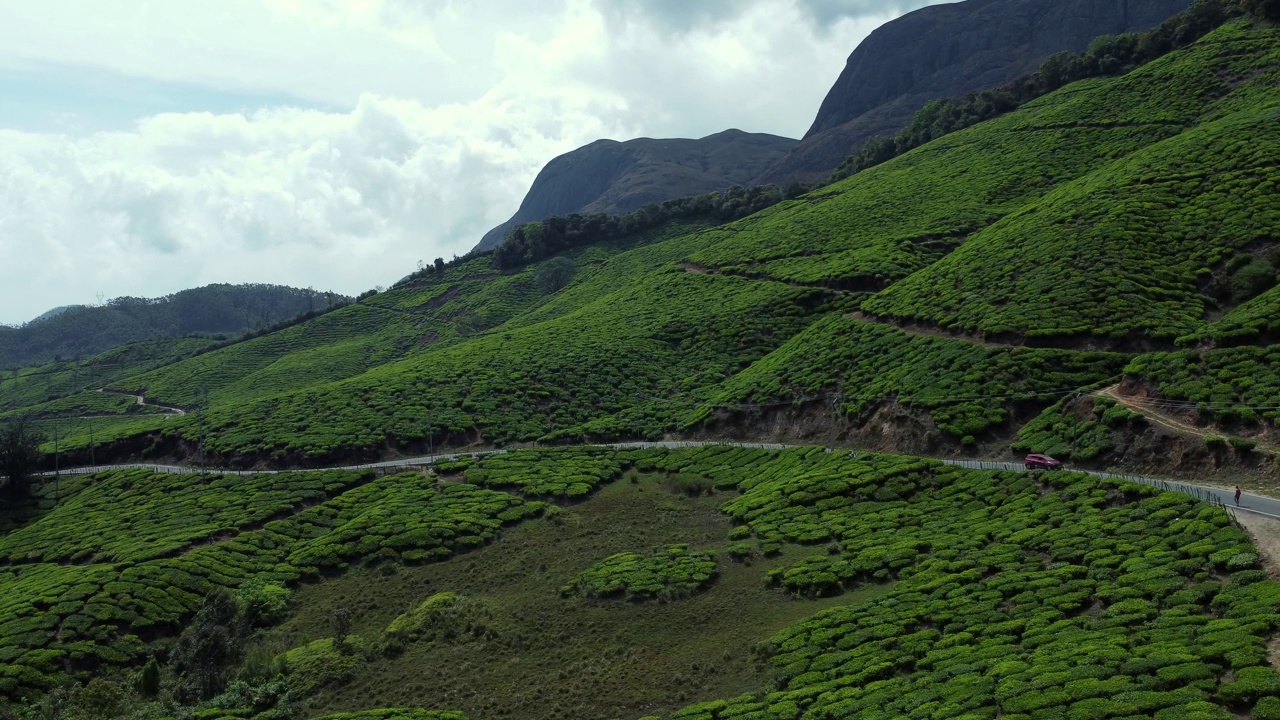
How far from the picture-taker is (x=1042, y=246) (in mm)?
67875

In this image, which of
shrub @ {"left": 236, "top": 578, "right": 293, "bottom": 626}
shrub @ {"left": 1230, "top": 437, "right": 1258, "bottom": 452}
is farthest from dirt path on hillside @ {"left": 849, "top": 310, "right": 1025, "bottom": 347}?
shrub @ {"left": 236, "top": 578, "right": 293, "bottom": 626}

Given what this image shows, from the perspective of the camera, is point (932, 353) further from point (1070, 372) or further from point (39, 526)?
point (39, 526)

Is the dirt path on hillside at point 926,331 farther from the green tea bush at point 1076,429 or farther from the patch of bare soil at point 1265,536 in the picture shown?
the patch of bare soil at point 1265,536

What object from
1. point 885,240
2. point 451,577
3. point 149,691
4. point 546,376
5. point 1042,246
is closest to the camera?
point 149,691

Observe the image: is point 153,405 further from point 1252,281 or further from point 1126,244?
point 1252,281

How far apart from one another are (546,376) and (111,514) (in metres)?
37.3

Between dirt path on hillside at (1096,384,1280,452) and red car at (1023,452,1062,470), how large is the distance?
5081 mm

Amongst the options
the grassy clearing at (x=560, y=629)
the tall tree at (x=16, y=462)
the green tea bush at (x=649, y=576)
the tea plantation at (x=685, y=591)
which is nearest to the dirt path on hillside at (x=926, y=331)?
the tea plantation at (x=685, y=591)

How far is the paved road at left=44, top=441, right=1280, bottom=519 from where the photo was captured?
34.1m

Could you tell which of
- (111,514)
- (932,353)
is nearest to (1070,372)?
(932,353)

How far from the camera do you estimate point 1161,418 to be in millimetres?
42875

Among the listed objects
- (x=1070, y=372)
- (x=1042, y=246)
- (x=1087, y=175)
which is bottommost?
(x=1070, y=372)

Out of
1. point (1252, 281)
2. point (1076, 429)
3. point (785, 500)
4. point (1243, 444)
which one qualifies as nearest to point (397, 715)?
point (785, 500)

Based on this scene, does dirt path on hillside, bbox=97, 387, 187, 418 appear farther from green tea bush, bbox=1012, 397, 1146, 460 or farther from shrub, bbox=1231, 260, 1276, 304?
shrub, bbox=1231, 260, 1276, 304
